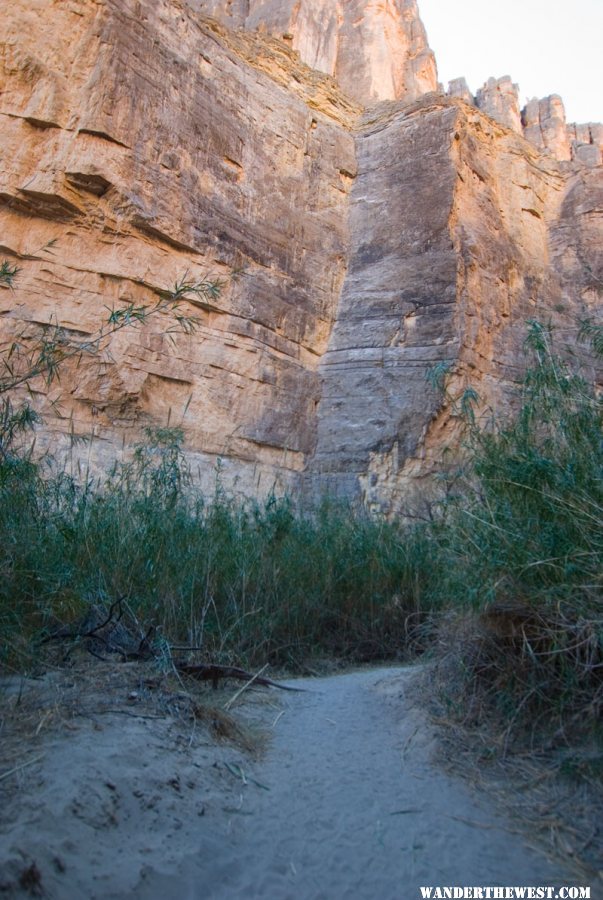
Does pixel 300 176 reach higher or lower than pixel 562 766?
higher

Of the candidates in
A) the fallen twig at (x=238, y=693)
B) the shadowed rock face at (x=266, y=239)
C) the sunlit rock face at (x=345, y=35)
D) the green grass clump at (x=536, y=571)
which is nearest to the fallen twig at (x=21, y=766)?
the fallen twig at (x=238, y=693)

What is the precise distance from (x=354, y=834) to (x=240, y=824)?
1.24ft

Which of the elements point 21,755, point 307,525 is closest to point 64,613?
point 21,755

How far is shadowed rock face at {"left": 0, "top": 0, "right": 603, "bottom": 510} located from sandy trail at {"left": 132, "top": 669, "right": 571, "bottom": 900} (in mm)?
5721

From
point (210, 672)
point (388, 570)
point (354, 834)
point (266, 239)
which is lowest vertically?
point (354, 834)

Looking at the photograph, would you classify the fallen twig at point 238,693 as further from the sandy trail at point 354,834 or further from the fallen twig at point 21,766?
the fallen twig at point 21,766

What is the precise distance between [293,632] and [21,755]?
266 cm

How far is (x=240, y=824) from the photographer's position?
206 centimetres

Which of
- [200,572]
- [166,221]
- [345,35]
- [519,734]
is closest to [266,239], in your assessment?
[166,221]

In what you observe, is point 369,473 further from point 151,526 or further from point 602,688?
point 602,688

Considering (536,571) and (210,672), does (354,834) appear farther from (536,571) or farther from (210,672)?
(210,672)

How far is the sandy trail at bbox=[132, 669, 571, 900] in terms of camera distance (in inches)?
70.2

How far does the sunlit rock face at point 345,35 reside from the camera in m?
20.4

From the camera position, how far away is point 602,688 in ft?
7.63
